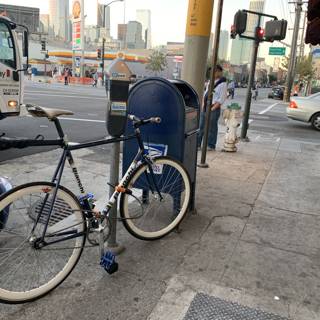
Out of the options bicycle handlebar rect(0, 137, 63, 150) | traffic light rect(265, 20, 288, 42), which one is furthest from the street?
traffic light rect(265, 20, 288, 42)

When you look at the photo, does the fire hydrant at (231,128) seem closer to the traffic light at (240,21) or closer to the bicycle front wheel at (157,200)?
the traffic light at (240,21)

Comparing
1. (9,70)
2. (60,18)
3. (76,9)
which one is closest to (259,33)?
(9,70)

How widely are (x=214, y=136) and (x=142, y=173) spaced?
4523 millimetres

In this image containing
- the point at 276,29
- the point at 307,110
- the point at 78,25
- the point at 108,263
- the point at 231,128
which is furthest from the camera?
the point at 78,25

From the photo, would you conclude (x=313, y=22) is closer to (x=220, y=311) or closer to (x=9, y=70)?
(x=220, y=311)

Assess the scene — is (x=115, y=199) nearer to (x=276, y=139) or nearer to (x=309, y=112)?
(x=276, y=139)

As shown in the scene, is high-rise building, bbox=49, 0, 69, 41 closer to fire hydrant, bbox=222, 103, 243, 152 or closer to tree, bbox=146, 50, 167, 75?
tree, bbox=146, 50, 167, 75

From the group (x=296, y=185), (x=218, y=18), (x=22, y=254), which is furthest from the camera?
(x=296, y=185)

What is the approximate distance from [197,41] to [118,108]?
3067 mm

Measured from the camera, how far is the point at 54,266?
2881 mm

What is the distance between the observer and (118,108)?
272cm

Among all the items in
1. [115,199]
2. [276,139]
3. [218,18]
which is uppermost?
[218,18]

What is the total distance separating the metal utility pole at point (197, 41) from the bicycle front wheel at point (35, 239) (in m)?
3.49

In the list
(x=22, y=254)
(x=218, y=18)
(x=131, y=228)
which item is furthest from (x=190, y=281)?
(x=218, y=18)
